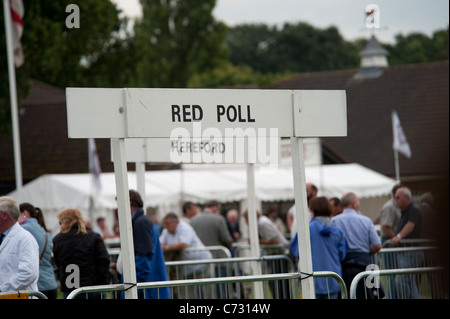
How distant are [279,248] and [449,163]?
1258 centimetres

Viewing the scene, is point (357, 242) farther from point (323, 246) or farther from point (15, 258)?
point (15, 258)

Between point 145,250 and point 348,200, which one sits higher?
point 348,200

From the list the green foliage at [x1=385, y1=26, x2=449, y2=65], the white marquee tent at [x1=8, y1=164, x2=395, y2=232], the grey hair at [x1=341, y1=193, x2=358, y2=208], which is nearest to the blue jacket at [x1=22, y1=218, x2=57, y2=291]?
the grey hair at [x1=341, y1=193, x2=358, y2=208]

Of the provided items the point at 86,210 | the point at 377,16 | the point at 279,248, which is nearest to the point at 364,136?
the point at 86,210

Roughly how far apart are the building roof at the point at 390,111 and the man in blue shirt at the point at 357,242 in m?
23.6

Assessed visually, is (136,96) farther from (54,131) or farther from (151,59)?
(151,59)

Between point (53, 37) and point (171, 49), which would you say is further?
point (171, 49)

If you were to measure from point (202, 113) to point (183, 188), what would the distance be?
16.7 metres

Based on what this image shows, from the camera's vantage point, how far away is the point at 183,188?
22938 millimetres

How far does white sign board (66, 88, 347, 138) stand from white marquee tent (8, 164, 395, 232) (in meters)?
14.9

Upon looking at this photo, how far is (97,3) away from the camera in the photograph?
27031mm

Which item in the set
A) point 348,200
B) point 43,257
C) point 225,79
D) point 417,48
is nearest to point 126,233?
point 43,257

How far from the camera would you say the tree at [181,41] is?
6391 cm

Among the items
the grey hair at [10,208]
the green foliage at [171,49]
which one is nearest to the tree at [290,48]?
the green foliage at [171,49]
